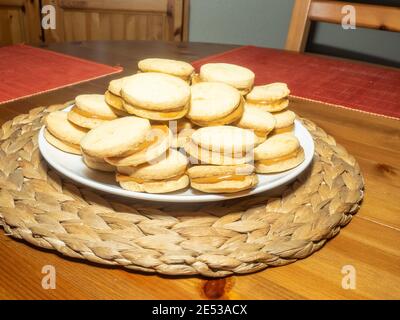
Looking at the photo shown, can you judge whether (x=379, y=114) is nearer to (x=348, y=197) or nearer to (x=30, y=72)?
(x=348, y=197)

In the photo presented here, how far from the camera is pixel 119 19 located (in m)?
3.09

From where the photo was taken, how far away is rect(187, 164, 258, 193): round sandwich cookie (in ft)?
1.78

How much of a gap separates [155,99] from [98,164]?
0.13 m

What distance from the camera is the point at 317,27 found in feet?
9.12

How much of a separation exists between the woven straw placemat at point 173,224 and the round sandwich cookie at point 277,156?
5cm

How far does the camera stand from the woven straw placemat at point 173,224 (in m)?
0.50

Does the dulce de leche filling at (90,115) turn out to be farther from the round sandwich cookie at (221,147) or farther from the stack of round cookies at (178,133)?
the round sandwich cookie at (221,147)

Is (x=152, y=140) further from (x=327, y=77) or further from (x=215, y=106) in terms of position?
(x=327, y=77)

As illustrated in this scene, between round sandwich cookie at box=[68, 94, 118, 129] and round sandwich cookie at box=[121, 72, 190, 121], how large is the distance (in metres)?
0.06

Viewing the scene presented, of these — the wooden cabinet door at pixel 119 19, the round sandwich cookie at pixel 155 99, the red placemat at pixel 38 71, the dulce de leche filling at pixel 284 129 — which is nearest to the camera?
the round sandwich cookie at pixel 155 99

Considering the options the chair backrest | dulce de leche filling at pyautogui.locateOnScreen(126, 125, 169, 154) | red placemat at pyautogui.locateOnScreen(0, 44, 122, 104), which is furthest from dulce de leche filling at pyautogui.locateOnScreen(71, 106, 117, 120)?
the chair backrest

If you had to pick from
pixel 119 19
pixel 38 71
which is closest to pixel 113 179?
pixel 38 71

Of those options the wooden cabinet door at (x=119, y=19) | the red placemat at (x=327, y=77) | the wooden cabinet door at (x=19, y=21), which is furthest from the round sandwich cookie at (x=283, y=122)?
the wooden cabinet door at (x=19, y=21)
